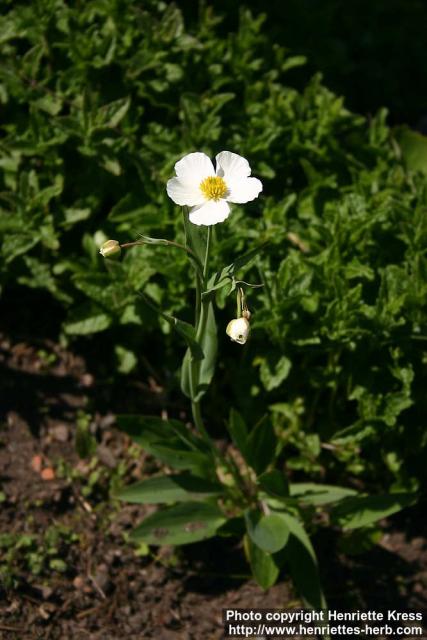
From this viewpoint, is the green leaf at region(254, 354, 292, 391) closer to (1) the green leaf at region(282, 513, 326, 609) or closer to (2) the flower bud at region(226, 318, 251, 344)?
(1) the green leaf at region(282, 513, 326, 609)

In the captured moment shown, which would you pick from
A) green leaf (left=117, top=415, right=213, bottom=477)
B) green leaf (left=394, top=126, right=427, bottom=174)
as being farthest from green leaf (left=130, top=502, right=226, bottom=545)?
green leaf (left=394, top=126, right=427, bottom=174)

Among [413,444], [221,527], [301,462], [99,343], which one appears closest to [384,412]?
[413,444]

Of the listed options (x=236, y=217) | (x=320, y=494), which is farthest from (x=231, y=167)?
(x=320, y=494)

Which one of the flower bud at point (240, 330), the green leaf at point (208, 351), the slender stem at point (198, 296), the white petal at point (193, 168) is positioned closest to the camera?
the flower bud at point (240, 330)

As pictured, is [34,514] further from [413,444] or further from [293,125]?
[293,125]

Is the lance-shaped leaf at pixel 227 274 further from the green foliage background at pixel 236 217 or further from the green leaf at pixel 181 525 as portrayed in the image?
the green leaf at pixel 181 525

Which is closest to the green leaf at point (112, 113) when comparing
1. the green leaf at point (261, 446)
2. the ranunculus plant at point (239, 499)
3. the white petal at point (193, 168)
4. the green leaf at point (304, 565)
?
the ranunculus plant at point (239, 499)
